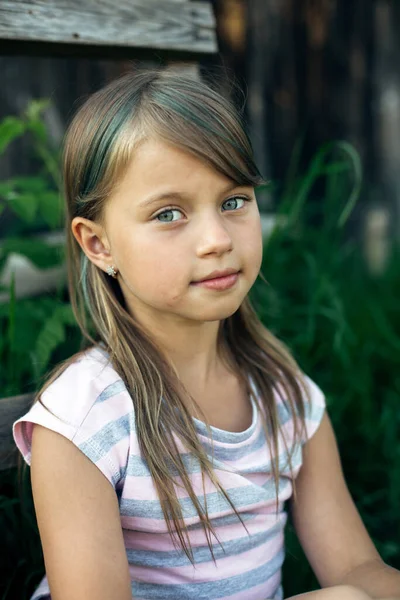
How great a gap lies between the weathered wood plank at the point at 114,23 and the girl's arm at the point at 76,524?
92cm

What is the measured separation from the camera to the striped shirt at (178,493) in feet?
4.49

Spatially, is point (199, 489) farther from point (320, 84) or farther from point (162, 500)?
point (320, 84)

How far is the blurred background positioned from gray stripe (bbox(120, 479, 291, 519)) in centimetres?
34

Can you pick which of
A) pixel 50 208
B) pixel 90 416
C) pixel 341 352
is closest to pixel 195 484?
pixel 90 416

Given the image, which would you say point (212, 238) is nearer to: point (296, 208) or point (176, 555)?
point (176, 555)

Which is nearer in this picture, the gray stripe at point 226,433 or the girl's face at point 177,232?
the girl's face at point 177,232

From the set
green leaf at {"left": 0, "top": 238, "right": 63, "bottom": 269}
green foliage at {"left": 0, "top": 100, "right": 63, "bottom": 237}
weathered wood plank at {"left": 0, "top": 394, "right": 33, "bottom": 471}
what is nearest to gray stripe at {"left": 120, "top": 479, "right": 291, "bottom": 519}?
weathered wood plank at {"left": 0, "top": 394, "right": 33, "bottom": 471}

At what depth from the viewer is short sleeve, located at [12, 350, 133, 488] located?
4.38 feet

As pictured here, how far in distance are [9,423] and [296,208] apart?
123cm

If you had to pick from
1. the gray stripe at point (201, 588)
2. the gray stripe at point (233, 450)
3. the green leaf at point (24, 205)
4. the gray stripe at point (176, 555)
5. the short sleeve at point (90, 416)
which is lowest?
the gray stripe at point (201, 588)

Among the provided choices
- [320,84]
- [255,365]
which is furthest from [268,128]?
[255,365]

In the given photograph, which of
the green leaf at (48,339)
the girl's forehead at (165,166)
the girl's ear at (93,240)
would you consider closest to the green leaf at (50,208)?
the green leaf at (48,339)

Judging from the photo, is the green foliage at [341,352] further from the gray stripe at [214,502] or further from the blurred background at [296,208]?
the gray stripe at [214,502]

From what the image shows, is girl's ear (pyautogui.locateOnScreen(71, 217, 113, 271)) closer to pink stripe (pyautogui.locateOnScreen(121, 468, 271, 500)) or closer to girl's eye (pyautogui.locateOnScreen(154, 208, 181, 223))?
girl's eye (pyautogui.locateOnScreen(154, 208, 181, 223))
